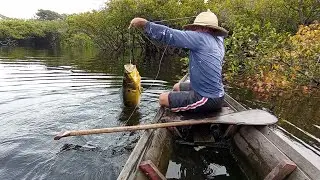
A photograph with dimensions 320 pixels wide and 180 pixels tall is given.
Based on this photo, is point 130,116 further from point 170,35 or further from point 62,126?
point 170,35

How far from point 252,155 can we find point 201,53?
5.38 feet

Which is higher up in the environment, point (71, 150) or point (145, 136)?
point (145, 136)

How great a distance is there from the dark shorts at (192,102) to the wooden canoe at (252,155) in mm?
156

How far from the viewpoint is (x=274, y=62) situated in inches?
420

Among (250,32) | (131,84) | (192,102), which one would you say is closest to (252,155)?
(192,102)

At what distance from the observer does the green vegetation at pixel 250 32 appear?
10.5 m

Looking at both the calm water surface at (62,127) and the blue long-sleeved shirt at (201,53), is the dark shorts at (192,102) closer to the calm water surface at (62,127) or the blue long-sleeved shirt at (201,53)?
the blue long-sleeved shirt at (201,53)

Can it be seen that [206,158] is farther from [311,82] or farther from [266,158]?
[311,82]

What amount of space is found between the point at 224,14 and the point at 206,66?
2283 cm

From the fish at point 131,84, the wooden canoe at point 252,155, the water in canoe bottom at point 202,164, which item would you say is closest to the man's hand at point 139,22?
the wooden canoe at point 252,155

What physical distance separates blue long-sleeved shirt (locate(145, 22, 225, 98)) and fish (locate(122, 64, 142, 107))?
5.14 feet

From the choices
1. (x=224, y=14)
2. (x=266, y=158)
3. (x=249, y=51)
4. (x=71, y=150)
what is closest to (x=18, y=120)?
(x=71, y=150)

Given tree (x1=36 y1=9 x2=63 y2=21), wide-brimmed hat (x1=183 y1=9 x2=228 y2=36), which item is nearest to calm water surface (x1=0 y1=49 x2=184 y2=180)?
wide-brimmed hat (x1=183 y1=9 x2=228 y2=36)

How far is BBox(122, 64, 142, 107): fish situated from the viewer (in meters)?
6.28
